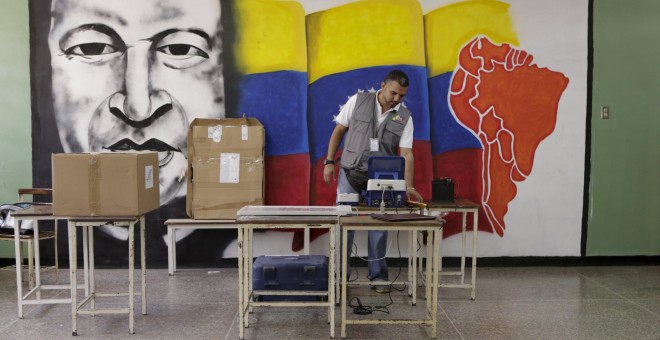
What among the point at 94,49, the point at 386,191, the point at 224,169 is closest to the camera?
the point at 386,191

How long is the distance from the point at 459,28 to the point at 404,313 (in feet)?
9.12

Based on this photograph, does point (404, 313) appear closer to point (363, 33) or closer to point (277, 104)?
point (277, 104)

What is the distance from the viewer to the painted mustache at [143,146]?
5070 mm

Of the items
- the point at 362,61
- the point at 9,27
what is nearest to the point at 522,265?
the point at 362,61

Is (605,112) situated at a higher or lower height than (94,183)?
higher

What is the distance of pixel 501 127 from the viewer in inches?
205

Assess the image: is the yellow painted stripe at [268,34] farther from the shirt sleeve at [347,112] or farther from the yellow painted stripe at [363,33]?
the shirt sleeve at [347,112]

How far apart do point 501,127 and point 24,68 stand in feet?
14.8

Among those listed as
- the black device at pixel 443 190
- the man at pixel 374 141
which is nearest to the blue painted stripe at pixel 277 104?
the man at pixel 374 141

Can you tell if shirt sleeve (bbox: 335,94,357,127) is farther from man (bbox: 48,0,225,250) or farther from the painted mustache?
the painted mustache

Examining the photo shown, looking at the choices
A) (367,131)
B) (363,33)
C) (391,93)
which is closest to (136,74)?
(363,33)

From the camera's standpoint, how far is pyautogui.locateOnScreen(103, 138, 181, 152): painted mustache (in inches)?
200

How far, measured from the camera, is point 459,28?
5152 millimetres

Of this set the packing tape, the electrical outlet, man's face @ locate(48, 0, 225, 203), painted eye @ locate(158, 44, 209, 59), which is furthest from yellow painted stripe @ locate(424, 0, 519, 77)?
the packing tape
